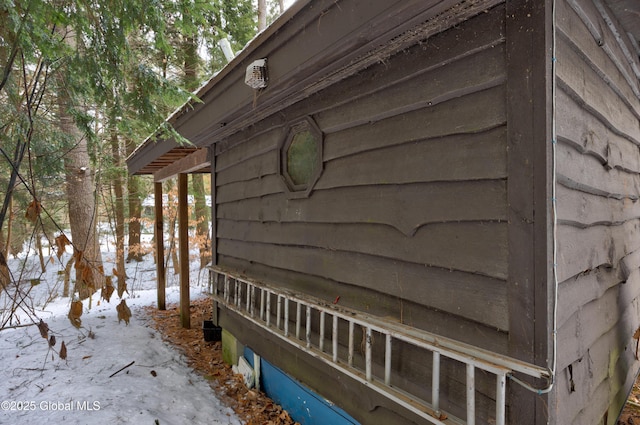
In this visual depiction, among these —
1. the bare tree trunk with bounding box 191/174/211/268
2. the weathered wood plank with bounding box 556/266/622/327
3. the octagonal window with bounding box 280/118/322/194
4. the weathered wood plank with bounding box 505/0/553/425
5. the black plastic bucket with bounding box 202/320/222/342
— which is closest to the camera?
the weathered wood plank with bounding box 505/0/553/425

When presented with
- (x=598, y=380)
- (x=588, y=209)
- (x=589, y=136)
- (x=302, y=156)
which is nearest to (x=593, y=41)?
(x=589, y=136)

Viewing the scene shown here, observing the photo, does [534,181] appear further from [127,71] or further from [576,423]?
[127,71]

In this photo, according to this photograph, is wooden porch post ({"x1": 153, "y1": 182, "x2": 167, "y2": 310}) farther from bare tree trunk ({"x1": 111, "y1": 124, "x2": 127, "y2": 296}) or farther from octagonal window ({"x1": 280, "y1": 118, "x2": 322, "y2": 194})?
octagonal window ({"x1": 280, "y1": 118, "x2": 322, "y2": 194})

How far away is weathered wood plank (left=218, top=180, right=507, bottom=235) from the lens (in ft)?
4.84

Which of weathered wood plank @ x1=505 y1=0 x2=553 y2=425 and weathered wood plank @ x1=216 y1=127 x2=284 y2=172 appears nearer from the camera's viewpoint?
weathered wood plank @ x1=505 y1=0 x2=553 y2=425

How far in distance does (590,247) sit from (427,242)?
79 cm

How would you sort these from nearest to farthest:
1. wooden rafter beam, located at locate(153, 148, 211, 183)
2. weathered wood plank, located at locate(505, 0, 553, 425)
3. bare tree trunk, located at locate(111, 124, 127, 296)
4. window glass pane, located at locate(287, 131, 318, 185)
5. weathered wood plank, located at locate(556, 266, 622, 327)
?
weathered wood plank, located at locate(505, 0, 553, 425)
weathered wood plank, located at locate(556, 266, 622, 327)
window glass pane, located at locate(287, 131, 318, 185)
wooden rafter beam, located at locate(153, 148, 211, 183)
bare tree trunk, located at locate(111, 124, 127, 296)

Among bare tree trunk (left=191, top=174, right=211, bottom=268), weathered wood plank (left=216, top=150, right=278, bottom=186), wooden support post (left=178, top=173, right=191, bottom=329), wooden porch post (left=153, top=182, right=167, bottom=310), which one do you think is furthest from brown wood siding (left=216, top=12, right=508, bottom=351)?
bare tree trunk (left=191, top=174, right=211, bottom=268)

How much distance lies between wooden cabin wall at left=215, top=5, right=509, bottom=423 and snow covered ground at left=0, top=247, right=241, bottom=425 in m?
1.68

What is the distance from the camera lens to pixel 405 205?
1.84 m

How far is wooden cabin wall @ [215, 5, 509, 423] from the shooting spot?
1.46m

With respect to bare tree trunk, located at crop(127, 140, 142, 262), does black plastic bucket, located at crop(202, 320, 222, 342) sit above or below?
below

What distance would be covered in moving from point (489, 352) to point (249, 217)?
8.67ft

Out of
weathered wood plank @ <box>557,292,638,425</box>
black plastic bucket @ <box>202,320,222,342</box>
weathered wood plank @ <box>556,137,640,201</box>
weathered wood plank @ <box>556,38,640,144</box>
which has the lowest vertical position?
black plastic bucket @ <box>202,320,222,342</box>
